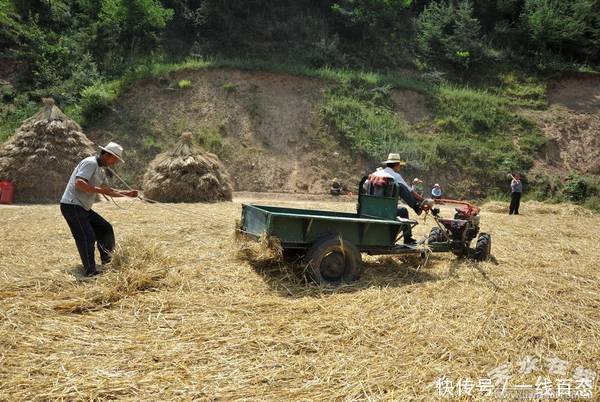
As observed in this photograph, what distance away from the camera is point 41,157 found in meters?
13.7

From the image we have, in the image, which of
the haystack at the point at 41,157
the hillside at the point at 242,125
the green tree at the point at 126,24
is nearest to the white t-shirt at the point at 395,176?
the haystack at the point at 41,157

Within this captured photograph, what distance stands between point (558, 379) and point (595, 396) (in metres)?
0.25

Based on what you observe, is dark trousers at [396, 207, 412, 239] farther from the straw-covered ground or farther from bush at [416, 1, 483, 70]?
bush at [416, 1, 483, 70]

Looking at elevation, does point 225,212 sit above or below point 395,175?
below

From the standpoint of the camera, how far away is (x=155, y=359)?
359 centimetres

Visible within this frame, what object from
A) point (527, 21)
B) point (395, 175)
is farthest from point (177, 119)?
point (527, 21)

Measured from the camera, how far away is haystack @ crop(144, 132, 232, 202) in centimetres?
1407

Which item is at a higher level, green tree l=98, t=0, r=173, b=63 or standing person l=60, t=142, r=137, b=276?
green tree l=98, t=0, r=173, b=63

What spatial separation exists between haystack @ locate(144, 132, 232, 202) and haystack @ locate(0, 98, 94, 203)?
2.43 m

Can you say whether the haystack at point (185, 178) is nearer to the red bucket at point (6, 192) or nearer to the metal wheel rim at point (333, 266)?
the red bucket at point (6, 192)

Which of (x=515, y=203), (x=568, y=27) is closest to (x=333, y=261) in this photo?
(x=515, y=203)

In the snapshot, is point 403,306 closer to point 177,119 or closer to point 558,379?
point 558,379

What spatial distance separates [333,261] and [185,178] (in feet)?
31.0

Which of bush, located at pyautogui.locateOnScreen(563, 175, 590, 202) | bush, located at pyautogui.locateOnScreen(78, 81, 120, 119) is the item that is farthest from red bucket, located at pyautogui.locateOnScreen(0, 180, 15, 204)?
bush, located at pyautogui.locateOnScreen(563, 175, 590, 202)
